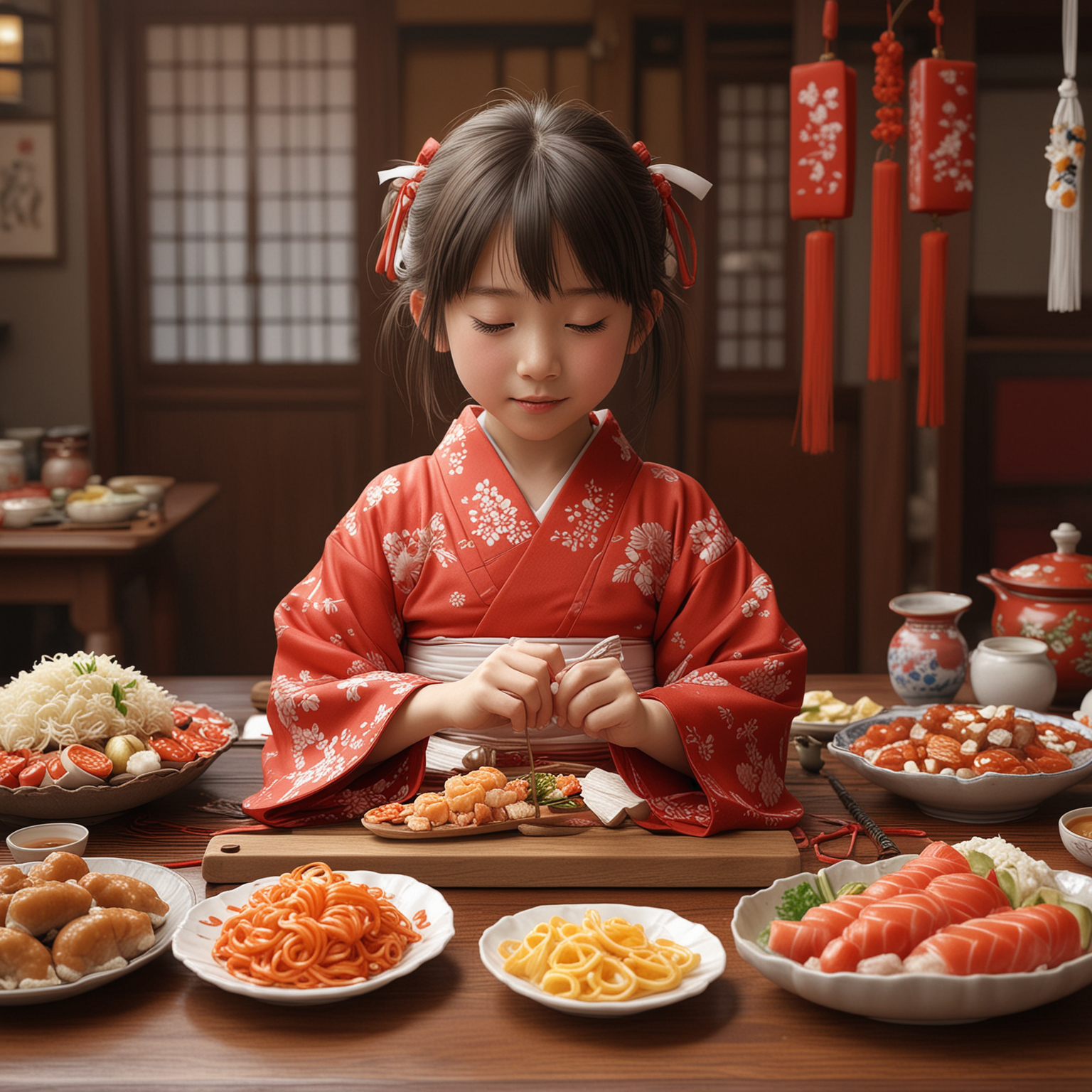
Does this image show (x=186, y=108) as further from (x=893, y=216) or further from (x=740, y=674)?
(x=740, y=674)

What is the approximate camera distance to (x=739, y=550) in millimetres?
1637

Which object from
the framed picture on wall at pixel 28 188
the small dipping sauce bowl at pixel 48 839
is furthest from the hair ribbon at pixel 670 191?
the framed picture on wall at pixel 28 188

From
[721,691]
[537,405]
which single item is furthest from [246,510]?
[721,691]

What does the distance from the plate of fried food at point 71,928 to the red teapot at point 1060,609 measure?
1.50 meters

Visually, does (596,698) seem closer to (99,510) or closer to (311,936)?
(311,936)

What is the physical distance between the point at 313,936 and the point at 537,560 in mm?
613

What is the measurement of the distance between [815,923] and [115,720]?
93 centimetres

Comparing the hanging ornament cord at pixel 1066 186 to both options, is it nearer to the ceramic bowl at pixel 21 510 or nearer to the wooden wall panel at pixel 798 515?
the ceramic bowl at pixel 21 510

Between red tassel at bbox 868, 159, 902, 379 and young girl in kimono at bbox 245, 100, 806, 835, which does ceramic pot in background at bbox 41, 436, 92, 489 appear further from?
red tassel at bbox 868, 159, 902, 379

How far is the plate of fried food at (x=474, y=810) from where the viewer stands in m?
1.37

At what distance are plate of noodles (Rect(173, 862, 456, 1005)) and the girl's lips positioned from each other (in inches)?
23.0

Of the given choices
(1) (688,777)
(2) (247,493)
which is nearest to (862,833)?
(1) (688,777)

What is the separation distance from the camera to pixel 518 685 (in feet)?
4.25

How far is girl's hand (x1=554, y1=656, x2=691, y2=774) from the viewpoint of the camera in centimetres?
133
